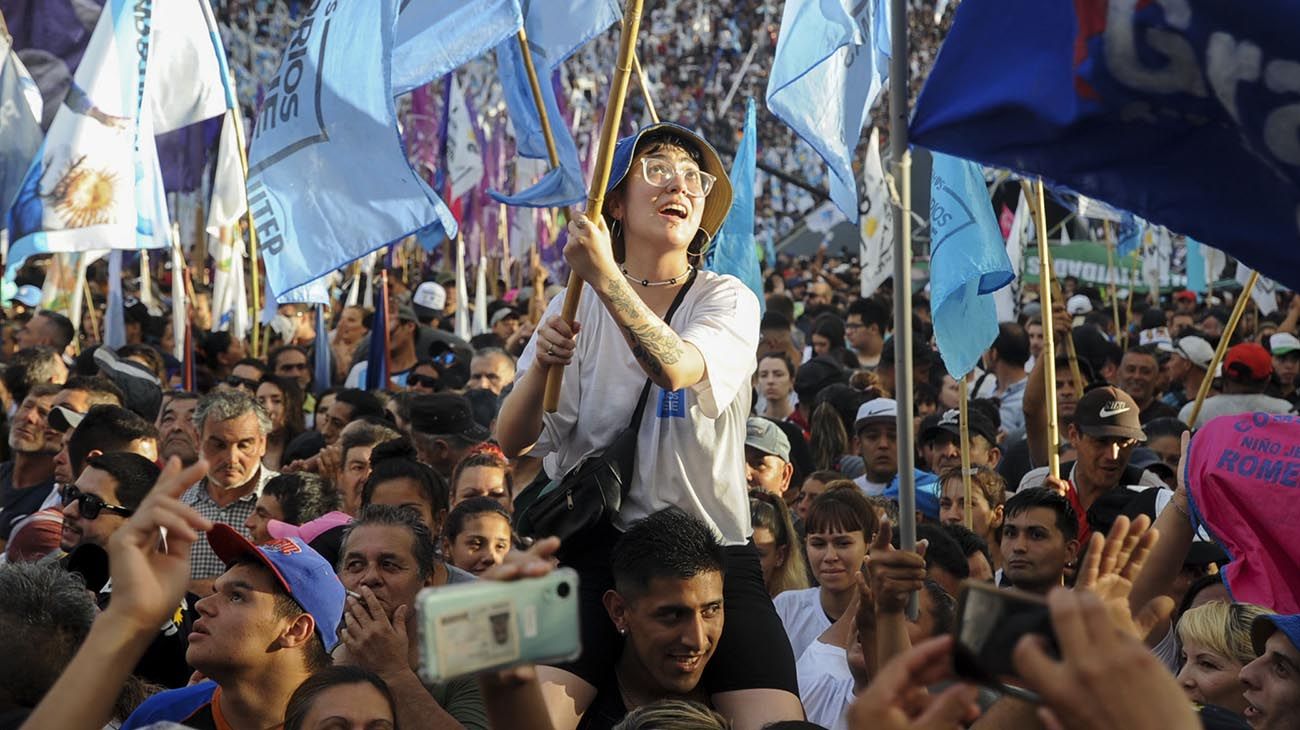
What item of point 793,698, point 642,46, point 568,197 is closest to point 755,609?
point 793,698

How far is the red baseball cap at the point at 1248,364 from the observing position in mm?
9055

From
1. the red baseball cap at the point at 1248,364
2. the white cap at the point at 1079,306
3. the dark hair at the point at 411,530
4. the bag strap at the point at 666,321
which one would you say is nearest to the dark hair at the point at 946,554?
the dark hair at the point at 411,530

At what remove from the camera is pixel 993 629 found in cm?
189

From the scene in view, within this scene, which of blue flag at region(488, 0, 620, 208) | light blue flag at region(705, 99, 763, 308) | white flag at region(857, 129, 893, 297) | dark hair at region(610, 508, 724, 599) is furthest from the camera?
white flag at region(857, 129, 893, 297)

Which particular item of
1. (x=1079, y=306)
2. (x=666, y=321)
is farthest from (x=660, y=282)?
(x=1079, y=306)

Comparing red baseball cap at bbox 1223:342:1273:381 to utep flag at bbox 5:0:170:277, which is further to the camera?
red baseball cap at bbox 1223:342:1273:381

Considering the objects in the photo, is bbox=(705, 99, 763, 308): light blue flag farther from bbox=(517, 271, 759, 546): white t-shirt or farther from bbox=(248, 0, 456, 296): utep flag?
bbox=(517, 271, 759, 546): white t-shirt

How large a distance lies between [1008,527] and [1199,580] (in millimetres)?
705

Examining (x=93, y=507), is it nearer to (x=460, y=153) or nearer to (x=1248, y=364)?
(x=1248, y=364)

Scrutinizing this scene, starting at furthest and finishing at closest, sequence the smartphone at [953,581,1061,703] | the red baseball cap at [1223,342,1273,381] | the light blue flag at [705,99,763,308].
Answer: the red baseball cap at [1223,342,1273,381] < the light blue flag at [705,99,763,308] < the smartphone at [953,581,1061,703]

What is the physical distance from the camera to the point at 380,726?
3650 millimetres

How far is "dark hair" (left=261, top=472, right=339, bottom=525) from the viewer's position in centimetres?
665

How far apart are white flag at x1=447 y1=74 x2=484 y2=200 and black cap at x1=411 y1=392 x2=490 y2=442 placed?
298 inches

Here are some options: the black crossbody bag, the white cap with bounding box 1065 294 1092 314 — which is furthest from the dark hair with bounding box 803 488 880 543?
the white cap with bounding box 1065 294 1092 314
